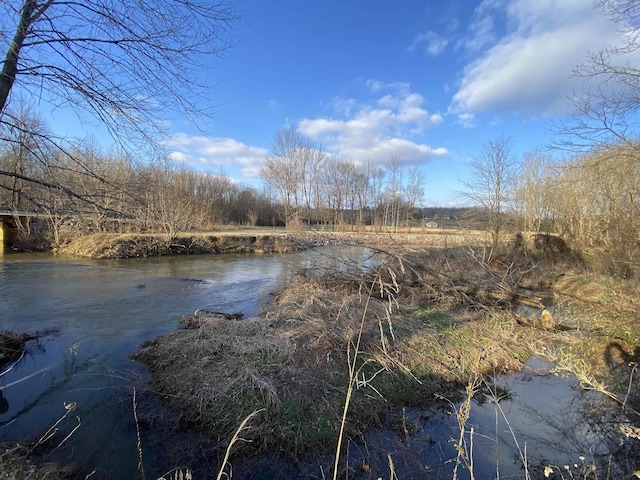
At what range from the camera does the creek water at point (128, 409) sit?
12.9 feet

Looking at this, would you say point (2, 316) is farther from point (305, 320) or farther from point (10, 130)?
point (305, 320)

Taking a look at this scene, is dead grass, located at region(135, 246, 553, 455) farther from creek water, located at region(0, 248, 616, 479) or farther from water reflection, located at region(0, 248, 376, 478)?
water reflection, located at region(0, 248, 376, 478)

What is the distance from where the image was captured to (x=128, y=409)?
4934mm

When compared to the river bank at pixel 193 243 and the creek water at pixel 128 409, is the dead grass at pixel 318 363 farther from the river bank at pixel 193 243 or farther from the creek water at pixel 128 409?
the river bank at pixel 193 243

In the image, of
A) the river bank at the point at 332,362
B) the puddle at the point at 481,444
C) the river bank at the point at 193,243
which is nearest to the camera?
the puddle at the point at 481,444

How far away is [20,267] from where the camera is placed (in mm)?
16156

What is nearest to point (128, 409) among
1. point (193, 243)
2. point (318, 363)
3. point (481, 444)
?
point (318, 363)

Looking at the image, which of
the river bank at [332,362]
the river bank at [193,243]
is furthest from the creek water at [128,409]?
the river bank at [193,243]

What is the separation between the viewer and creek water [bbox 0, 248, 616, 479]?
12.9 feet

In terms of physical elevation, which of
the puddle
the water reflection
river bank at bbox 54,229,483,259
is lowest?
the puddle

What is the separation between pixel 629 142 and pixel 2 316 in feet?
55.4

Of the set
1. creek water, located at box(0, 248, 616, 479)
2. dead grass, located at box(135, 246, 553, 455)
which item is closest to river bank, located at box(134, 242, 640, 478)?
dead grass, located at box(135, 246, 553, 455)

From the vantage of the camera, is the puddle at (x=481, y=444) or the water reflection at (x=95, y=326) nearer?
the puddle at (x=481, y=444)

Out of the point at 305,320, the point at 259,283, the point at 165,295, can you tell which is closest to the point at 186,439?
the point at 305,320
